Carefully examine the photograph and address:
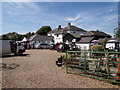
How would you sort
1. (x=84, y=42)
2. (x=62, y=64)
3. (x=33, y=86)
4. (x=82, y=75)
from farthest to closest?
1. (x=84, y=42)
2. (x=62, y=64)
3. (x=82, y=75)
4. (x=33, y=86)

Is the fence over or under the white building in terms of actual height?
under

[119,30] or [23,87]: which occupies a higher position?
[119,30]

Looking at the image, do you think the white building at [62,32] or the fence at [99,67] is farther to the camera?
the white building at [62,32]

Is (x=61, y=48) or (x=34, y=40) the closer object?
(x=61, y=48)

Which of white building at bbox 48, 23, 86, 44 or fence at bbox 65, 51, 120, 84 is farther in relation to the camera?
white building at bbox 48, 23, 86, 44

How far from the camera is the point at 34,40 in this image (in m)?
42.7

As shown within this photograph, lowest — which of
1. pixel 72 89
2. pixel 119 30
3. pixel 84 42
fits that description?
pixel 72 89

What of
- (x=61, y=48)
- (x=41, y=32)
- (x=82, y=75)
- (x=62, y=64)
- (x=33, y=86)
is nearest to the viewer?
(x=33, y=86)

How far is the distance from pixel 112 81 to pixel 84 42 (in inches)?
909

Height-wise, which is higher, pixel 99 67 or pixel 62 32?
pixel 62 32

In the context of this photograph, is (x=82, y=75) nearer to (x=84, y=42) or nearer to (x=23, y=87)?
(x=23, y=87)

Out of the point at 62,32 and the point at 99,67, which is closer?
the point at 99,67

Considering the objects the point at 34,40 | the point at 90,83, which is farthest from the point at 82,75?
the point at 34,40

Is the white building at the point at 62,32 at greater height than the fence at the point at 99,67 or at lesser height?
greater
